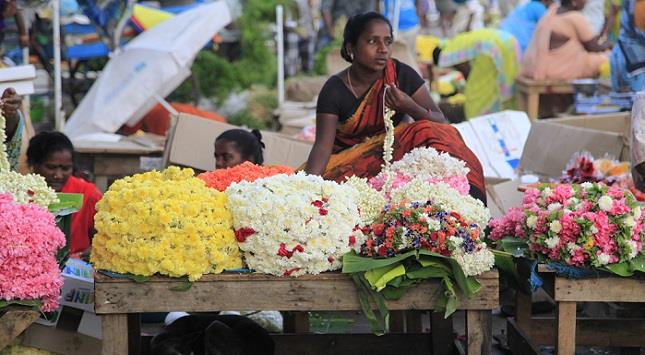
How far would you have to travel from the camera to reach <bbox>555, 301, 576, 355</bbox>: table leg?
3.75m

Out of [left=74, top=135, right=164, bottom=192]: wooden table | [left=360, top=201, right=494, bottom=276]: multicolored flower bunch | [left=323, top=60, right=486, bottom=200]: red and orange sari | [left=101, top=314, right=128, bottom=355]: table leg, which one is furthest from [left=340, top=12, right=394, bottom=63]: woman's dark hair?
[left=74, top=135, right=164, bottom=192]: wooden table

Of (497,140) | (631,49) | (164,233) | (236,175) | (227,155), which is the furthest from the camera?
(631,49)

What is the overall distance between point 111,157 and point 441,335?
12.1 ft

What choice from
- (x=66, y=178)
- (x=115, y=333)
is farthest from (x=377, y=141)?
(x=115, y=333)

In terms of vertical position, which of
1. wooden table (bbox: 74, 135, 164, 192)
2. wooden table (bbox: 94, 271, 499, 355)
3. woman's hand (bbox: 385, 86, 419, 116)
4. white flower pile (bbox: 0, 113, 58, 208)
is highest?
woman's hand (bbox: 385, 86, 419, 116)

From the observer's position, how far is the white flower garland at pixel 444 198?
12.5ft

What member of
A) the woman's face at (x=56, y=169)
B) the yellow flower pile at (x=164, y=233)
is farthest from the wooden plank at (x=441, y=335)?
the woman's face at (x=56, y=169)

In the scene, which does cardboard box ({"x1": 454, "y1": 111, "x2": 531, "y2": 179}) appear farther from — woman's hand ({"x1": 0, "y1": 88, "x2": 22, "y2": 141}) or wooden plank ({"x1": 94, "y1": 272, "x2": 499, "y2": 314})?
wooden plank ({"x1": 94, "y1": 272, "x2": 499, "y2": 314})

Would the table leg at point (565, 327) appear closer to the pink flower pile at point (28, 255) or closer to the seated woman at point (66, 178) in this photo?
the pink flower pile at point (28, 255)

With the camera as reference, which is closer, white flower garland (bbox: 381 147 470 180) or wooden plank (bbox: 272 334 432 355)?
white flower garland (bbox: 381 147 470 180)

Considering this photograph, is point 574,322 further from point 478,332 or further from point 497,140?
point 497,140

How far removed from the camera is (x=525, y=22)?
40.7ft

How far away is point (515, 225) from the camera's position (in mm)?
4145

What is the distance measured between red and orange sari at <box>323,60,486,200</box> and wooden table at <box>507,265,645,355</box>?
0.64 m
